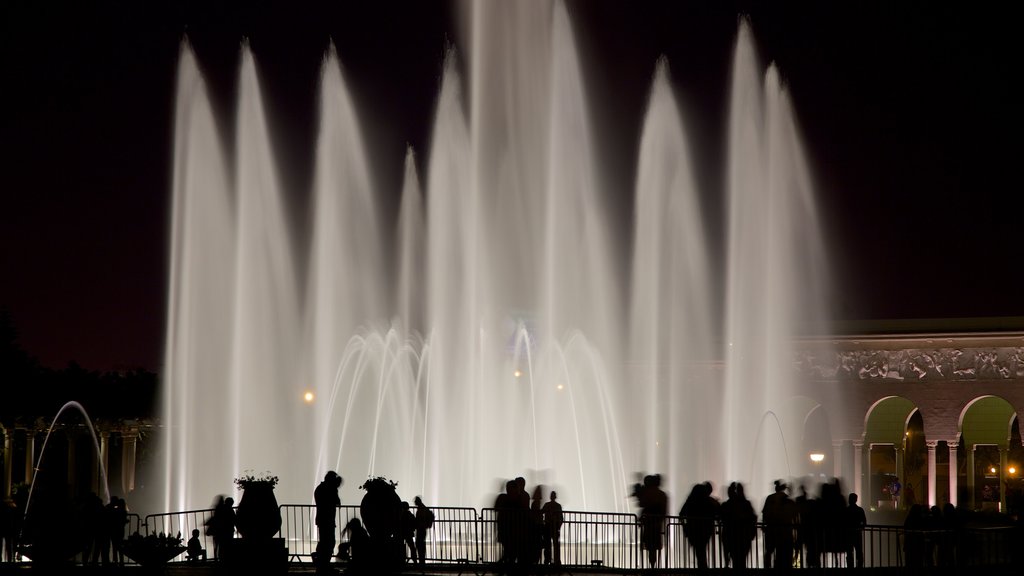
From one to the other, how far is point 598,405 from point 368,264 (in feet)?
21.1

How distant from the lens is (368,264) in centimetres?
3114

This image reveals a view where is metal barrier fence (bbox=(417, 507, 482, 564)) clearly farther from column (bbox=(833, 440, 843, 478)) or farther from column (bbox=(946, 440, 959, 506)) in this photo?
column (bbox=(946, 440, 959, 506))

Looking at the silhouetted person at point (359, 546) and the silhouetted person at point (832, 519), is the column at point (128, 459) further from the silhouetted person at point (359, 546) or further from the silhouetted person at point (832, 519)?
the silhouetted person at point (359, 546)

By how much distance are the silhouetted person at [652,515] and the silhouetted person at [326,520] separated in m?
4.11

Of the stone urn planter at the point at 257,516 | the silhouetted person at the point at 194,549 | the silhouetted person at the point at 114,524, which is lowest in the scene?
the silhouetted person at the point at 194,549

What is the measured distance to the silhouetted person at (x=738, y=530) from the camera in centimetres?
1683

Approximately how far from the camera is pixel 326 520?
1683 cm

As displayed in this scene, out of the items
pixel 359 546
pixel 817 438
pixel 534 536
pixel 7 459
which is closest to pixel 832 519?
pixel 534 536

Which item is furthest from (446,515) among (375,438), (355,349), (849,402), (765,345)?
(849,402)

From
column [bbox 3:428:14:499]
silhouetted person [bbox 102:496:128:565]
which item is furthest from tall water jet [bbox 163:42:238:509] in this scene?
column [bbox 3:428:14:499]

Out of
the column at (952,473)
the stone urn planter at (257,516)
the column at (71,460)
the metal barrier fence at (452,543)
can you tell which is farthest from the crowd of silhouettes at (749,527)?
the column at (71,460)

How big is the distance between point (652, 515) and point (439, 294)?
1210 centimetres

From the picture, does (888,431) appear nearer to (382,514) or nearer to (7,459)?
(7,459)

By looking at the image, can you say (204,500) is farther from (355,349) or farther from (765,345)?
(765,345)
